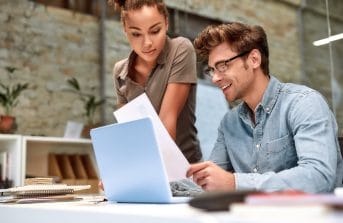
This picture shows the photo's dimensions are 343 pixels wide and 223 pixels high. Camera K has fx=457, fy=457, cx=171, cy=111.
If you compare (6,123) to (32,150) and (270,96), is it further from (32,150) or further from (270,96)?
(270,96)

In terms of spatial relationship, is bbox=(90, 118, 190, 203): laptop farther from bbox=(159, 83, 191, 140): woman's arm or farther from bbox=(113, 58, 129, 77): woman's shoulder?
bbox=(113, 58, 129, 77): woman's shoulder

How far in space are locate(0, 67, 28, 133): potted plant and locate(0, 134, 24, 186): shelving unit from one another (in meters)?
0.15

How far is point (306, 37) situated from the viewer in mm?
5305

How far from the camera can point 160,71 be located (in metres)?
1.92

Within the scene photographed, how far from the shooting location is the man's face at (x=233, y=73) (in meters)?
1.55

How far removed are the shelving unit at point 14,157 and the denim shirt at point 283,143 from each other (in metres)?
2.20

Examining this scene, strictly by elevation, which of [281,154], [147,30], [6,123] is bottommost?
[281,154]

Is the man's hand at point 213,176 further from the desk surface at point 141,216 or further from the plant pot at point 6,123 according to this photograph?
the plant pot at point 6,123

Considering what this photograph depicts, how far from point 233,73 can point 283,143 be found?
304mm

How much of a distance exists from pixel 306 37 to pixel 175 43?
12.2ft

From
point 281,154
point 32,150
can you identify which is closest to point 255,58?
point 281,154

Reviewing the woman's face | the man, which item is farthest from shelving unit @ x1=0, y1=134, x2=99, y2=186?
Answer: the man

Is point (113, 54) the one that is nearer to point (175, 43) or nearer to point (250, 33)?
point (175, 43)

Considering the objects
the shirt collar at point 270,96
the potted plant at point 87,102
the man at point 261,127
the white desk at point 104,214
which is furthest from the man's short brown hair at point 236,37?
the potted plant at point 87,102
